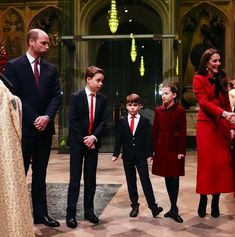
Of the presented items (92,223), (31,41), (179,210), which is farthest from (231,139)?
(31,41)

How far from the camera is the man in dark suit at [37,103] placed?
454 centimetres

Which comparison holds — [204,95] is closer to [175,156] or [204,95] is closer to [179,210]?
[175,156]

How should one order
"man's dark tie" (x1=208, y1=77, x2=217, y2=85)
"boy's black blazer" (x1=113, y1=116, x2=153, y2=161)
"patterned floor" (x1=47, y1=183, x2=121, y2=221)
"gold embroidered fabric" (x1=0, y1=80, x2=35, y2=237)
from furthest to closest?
"patterned floor" (x1=47, y1=183, x2=121, y2=221), "boy's black blazer" (x1=113, y1=116, x2=153, y2=161), "man's dark tie" (x1=208, y1=77, x2=217, y2=85), "gold embroidered fabric" (x1=0, y1=80, x2=35, y2=237)

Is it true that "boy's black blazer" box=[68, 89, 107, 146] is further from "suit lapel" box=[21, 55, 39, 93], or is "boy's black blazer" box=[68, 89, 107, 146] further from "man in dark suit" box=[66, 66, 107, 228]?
"suit lapel" box=[21, 55, 39, 93]

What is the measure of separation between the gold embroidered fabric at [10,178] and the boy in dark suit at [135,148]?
204cm

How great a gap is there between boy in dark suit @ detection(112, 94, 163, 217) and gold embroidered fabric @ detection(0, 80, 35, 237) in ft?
6.69

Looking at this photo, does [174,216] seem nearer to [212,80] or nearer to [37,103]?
[212,80]

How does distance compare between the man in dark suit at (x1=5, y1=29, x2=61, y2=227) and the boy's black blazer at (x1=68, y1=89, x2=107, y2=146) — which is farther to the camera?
the boy's black blazer at (x1=68, y1=89, x2=107, y2=146)

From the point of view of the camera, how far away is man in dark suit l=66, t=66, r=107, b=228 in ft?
15.7

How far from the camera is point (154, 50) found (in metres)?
12.5

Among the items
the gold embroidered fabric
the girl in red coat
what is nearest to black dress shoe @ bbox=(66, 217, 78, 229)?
the girl in red coat

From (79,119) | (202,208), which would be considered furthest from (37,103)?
(202,208)

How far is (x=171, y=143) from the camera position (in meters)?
5.12

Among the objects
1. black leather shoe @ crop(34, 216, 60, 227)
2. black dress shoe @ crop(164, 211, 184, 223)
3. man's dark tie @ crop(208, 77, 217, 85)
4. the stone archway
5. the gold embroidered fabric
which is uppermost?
the stone archway
